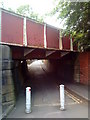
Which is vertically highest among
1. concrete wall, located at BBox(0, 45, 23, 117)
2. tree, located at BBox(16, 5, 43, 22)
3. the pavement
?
tree, located at BBox(16, 5, 43, 22)

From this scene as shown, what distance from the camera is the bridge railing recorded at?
7577mm

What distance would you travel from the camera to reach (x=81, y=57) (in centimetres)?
1417

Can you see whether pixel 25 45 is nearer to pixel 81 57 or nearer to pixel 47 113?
pixel 47 113

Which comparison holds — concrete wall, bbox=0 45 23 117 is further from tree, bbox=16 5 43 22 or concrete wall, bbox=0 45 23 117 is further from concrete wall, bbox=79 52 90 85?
tree, bbox=16 5 43 22

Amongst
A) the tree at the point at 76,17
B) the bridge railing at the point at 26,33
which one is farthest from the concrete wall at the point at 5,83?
the tree at the point at 76,17

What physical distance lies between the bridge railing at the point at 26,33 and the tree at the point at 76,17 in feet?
3.55

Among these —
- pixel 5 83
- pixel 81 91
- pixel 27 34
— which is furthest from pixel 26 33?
pixel 81 91

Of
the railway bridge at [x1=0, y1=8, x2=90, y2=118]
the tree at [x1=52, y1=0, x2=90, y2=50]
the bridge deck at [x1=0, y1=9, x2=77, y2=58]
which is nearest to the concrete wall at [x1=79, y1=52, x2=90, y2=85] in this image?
the railway bridge at [x1=0, y1=8, x2=90, y2=118]

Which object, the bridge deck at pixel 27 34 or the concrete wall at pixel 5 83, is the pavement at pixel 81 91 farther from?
the concrete wall at pixel 5 83

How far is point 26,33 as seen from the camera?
889 centimetres

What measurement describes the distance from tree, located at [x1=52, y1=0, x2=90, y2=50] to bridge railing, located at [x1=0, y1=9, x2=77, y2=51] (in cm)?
108

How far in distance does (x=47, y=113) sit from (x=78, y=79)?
8535 mm

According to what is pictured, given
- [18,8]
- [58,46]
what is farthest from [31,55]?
[18,8]

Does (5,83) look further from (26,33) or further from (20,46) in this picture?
(26,33)
